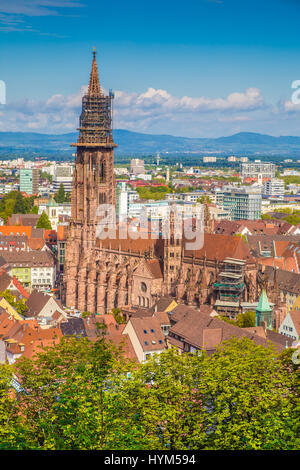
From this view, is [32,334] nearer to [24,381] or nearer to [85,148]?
[24,381]

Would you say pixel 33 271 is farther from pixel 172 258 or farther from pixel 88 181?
pixel 172 258

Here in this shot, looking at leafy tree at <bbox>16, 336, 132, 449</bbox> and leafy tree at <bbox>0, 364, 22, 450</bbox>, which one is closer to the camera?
leafy tree at <bbox>0, 364, 22, 450</bbox>

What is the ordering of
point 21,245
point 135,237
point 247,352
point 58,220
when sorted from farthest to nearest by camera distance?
point 58,220
point 21,245
point 135,237
point 247,352

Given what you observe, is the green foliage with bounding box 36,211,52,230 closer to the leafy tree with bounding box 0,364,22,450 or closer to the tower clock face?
the tower clock face

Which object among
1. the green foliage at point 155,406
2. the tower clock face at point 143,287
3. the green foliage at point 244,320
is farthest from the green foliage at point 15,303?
the green foliage at point 155,406

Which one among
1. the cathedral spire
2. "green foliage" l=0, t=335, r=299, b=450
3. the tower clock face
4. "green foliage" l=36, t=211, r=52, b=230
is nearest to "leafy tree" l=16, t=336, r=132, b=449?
"green foliage" l=0, t=335, r=299, b=450
